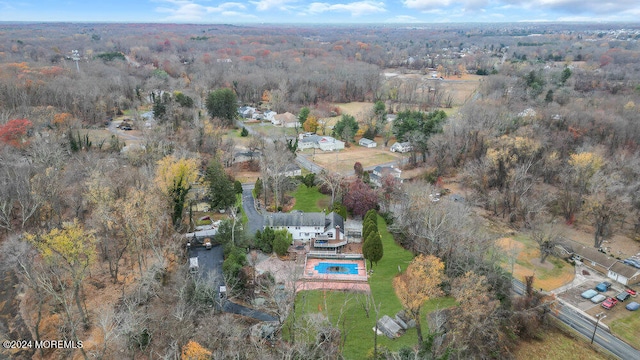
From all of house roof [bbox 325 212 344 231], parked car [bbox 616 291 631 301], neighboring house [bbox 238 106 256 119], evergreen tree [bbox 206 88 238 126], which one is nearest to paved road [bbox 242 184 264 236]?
house roof [bbox 325 212 344 231]

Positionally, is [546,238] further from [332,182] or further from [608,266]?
[332,182]

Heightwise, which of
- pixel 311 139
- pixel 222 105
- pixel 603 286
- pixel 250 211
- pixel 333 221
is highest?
pixel 222 105

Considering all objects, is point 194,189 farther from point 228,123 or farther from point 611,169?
point 611,169

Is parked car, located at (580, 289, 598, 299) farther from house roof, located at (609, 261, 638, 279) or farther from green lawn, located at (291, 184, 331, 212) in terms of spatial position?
green lawn, located at (291, 184, 331, 212)

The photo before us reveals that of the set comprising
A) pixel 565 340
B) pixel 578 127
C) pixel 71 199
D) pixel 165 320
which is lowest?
pixel 565 340

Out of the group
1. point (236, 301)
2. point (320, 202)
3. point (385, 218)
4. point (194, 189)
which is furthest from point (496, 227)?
point (194, 189)

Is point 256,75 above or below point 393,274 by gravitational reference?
above

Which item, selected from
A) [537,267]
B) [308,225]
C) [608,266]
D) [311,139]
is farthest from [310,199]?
[608,266]

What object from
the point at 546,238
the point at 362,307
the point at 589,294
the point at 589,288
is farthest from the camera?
the point at 546,238
